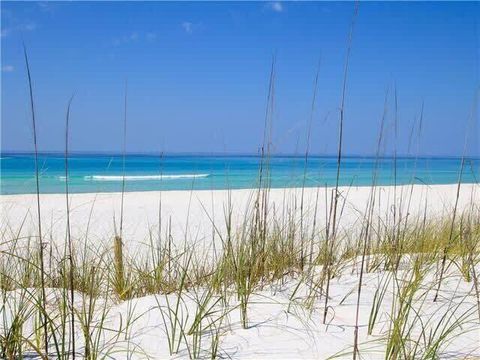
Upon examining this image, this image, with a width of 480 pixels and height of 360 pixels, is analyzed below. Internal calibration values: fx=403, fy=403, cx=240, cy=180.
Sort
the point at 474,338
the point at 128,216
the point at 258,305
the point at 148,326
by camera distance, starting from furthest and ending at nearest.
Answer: the point at 128,216, the point at 258,305, the point at 148,326, the point at 474,338

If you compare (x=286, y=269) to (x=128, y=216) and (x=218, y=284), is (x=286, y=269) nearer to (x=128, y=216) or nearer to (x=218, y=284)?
(x=218, y=284)

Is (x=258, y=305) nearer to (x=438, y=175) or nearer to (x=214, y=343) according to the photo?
(x=214, y=343)

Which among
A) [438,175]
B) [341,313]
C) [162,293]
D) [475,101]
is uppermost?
[475,101]

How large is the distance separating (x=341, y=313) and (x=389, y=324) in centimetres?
20

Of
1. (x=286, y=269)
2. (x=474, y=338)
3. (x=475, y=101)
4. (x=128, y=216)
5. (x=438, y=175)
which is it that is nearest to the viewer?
(x=474, y=338)

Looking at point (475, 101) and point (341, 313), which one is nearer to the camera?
point (341, 313)

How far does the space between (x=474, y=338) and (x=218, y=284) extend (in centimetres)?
94

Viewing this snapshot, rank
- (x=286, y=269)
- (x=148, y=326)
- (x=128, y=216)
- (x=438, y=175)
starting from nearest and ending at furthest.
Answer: (x=148, y=326) < (x=286, y=269) < (x=128, y=216) < (x=438, y=175)

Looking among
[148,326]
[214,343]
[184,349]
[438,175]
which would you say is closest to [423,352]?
[214,343]

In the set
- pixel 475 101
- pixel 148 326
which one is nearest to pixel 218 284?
pixel 148 326

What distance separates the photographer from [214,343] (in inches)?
48.8

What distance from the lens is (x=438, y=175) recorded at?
26.3 meters

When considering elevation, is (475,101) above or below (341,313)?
above

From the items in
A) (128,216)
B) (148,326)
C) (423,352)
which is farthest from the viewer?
(128,216)
